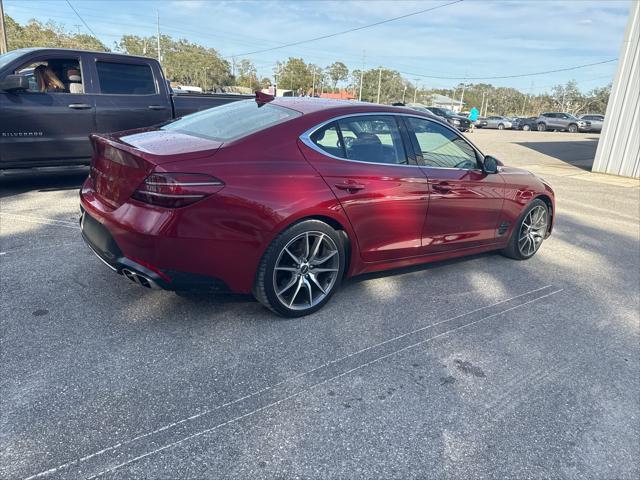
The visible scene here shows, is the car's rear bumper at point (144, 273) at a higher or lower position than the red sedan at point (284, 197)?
lower

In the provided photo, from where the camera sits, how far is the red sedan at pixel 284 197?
286 cm

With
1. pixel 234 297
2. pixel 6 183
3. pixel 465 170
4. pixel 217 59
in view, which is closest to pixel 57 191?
pixel 6 183

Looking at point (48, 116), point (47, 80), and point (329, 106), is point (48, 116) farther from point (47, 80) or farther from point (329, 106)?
point (329, 106)

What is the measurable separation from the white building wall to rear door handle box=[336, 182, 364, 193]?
1267cm

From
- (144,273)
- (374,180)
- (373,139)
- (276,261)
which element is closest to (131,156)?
(144,273)

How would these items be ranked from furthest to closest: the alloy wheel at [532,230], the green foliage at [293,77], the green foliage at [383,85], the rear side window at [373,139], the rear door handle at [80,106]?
the green foliage at [383,85]
the green foliage at [293,77]
the rear door handle at [80,106]
the alloy wheel at [532,230]
the rear side window at [373,139]

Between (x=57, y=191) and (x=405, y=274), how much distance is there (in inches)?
210

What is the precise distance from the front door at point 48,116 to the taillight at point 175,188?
14.2ft

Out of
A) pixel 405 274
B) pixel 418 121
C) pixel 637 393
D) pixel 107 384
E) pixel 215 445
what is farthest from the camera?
pixel 405 274

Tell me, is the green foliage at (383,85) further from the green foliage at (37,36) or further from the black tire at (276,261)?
the black tire at (276,261)

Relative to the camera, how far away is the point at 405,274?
4.50 meters

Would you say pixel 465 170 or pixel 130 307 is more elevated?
pixel 465 170

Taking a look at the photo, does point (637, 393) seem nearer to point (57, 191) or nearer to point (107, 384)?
point (107, 384)

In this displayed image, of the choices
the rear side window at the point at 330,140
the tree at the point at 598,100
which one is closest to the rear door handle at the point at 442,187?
the rear side window at the point at 330,140
